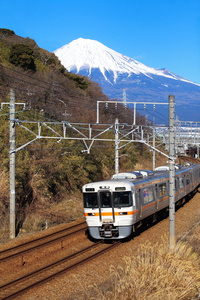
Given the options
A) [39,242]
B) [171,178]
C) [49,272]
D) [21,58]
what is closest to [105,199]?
[39,242]

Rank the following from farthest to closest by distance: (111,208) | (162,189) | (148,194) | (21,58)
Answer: (21,58)
(162,189)
(148,194)
(111,208)

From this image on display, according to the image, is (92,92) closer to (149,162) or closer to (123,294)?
(149,162)

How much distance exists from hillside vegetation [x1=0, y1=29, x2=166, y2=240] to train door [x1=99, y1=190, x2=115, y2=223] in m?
4.94

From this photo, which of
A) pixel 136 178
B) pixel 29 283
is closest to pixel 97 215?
pixel 136 178

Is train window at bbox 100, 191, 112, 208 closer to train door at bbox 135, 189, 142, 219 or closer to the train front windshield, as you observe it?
the train front windshield

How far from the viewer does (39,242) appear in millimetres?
15297

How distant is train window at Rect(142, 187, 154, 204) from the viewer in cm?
1626

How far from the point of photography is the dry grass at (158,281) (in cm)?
774

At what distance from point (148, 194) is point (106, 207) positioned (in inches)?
125

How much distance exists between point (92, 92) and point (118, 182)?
43053mm

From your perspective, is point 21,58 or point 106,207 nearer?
point 106,207

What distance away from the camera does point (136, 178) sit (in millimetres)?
16922

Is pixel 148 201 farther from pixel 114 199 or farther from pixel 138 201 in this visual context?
pixel 114 199

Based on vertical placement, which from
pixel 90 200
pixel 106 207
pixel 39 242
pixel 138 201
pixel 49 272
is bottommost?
pixel 39 242
